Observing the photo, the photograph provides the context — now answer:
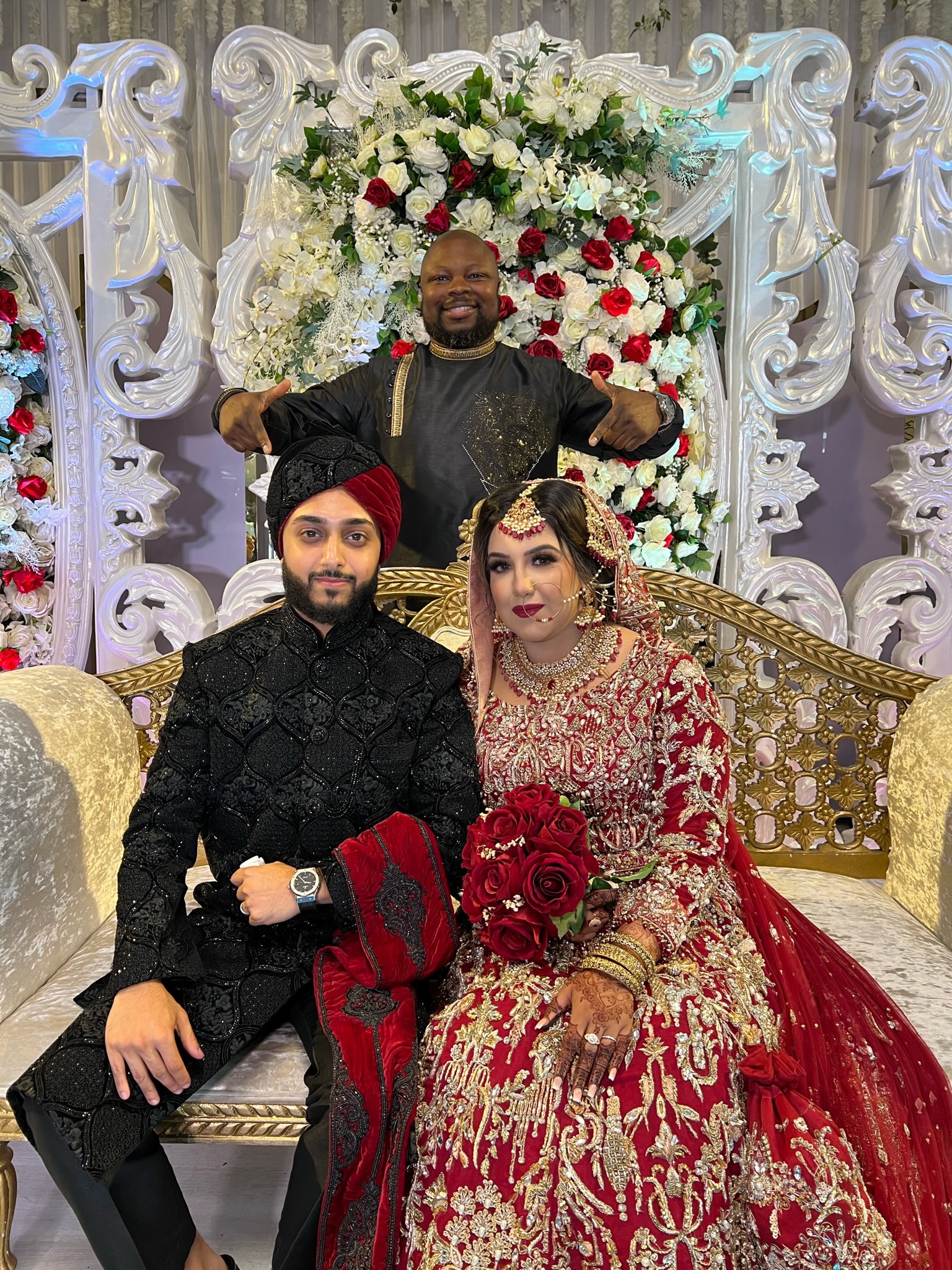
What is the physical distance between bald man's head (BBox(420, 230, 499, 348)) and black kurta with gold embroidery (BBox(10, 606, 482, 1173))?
3.30 ft

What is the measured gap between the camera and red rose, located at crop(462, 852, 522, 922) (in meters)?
1.76

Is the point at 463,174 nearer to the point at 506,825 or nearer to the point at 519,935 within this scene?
the point at 506,825

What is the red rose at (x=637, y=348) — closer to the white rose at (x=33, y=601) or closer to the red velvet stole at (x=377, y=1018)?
the red velvet stole at (x=377, y=1018)


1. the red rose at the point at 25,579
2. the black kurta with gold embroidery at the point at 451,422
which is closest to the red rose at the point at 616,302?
the black kurta with gold embroidery at the point at 451,422

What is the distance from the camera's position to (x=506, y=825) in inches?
71.6

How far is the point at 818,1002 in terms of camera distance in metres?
1.92

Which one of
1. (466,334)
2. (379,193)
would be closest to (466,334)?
(466,334)

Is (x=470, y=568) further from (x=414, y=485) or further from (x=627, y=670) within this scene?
(x=414, y=485)

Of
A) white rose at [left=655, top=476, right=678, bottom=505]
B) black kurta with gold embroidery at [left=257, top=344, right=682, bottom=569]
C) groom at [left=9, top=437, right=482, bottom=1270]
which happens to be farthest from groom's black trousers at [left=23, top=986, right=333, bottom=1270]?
white rose at [left=655, top=476, right=678, bottom=505]

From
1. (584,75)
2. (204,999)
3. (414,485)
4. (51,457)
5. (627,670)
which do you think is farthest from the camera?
(51,457)

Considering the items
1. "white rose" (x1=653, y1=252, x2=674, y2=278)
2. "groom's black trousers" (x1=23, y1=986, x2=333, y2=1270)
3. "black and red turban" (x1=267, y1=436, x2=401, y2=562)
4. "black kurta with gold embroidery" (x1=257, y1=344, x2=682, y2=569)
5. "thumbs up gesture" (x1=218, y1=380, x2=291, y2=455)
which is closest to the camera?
"groom's black trousers" (x1=23, y1=986, x2=333, y2=1270)

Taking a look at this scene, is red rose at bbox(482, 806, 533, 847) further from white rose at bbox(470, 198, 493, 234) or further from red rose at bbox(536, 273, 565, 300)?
white rose at bbox(470, 198, 493, 234)

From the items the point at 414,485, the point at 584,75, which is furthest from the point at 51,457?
the point at 584,75

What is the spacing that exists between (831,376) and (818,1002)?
2174mm
